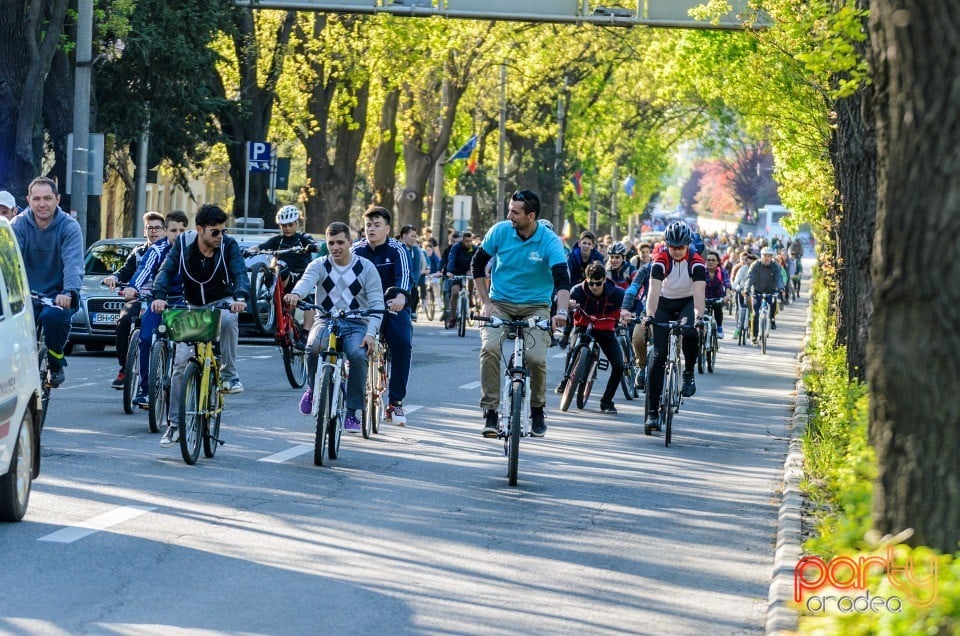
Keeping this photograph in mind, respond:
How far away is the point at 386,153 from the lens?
147 ft

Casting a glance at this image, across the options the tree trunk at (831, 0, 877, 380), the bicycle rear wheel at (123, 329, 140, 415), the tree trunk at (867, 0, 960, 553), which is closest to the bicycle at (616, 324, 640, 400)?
the tree trunk at (831, 0, 877, 380)

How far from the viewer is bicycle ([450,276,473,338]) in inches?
1230

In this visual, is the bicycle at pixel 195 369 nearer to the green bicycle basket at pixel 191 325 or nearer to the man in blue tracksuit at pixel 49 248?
the green bicycle basket at pixel 191 325

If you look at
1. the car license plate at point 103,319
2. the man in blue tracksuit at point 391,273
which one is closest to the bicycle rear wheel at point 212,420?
the man in blue tracksuit at point 391,273

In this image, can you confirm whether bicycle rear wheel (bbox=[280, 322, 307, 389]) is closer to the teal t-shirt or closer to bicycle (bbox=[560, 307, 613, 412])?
bicycle (bbox=[560, 307, 613, 412])

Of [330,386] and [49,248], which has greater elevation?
[49,248]

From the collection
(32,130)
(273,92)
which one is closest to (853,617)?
(32,130)

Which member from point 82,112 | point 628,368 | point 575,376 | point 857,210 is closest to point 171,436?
point 575,376

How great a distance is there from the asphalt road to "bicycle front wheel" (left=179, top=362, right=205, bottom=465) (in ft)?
0.41

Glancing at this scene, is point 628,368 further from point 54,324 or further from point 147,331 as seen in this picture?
point 54,324

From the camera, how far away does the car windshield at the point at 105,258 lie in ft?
79.4

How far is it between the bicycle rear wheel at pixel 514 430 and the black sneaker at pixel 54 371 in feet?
10.6

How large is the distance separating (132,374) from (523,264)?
13.6 feet

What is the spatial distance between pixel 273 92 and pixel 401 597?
30.5m
